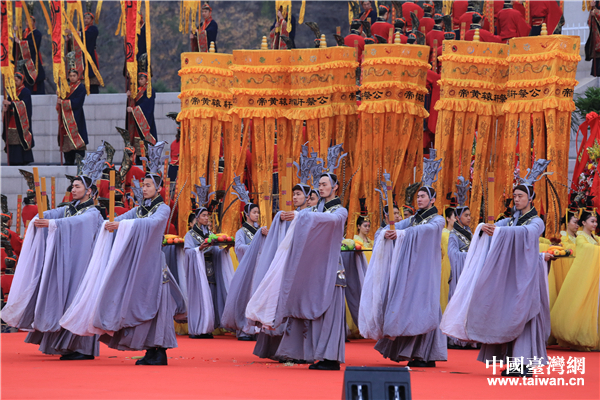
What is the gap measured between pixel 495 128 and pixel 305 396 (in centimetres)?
577

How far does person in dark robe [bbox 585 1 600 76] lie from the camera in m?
12.4

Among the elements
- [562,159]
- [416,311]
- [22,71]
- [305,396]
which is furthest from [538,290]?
[22,71]

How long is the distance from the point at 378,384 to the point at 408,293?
2.95 meters

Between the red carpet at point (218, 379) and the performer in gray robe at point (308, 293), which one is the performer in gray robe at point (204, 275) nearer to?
the red carpet at point (218, 379)

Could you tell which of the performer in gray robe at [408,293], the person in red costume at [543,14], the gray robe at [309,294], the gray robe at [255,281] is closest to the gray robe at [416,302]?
the performer in gray robe at [408,293]

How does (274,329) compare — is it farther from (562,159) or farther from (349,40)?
(349,40)

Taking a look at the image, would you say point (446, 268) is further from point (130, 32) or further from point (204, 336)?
point (130, 32)

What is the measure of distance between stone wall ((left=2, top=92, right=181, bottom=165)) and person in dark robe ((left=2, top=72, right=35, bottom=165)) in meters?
1.01

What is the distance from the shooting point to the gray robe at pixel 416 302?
731cm

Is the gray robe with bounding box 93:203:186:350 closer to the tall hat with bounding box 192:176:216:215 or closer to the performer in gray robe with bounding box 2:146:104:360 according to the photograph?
the performer in gray robe with bounding box 2:146:104:360

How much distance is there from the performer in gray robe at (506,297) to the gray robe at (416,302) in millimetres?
310

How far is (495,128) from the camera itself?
10.4 meters

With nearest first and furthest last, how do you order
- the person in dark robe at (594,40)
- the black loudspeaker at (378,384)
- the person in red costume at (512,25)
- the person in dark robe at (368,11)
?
the black loudspeaker at (378,384) < the person in red costume at (512,25) < the person in dark robe at (594,40) < the person in dark robe at (368,11)

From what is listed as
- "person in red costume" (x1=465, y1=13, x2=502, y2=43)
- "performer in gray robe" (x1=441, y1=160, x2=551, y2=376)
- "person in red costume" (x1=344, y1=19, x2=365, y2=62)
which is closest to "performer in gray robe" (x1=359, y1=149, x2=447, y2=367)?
"performer in gray robe" (x1=441, y1=160, x2=551, y2=376)
